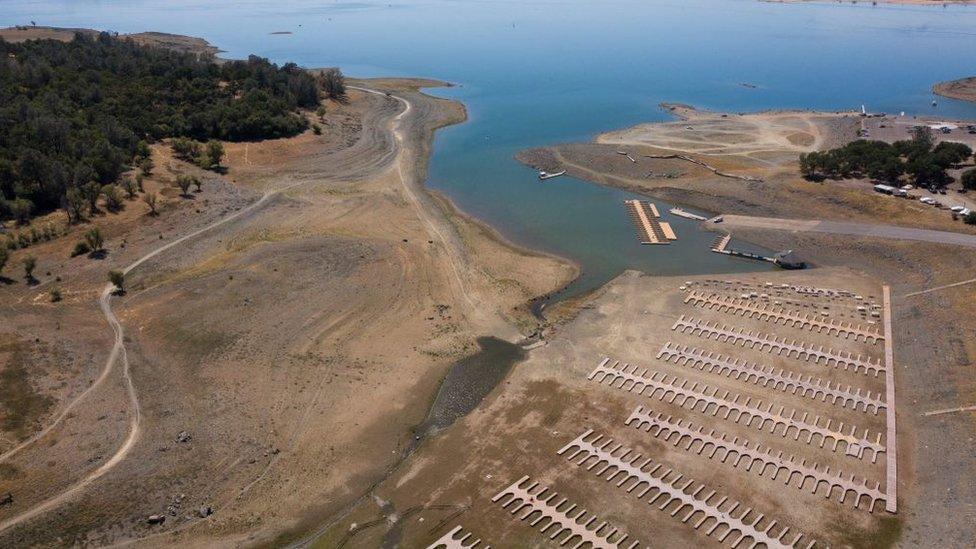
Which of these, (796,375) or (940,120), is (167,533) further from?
(940,120)

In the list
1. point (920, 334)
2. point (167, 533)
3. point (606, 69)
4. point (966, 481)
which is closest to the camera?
point (167, 533)

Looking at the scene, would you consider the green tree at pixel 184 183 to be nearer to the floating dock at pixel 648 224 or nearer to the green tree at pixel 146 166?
the green tree at pixel 146 166

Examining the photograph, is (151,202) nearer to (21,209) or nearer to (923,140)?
(21,209)

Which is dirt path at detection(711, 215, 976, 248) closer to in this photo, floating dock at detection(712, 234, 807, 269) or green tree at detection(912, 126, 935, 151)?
floating dock at detection(712, 234, 807, 269)

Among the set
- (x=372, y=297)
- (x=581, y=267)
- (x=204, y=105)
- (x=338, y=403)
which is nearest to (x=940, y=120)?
(x=581, y=267)

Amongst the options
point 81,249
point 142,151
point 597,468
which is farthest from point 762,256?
point 142,151

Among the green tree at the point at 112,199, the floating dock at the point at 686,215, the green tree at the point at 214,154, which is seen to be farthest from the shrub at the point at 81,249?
the floating dock at the point at 686,215
